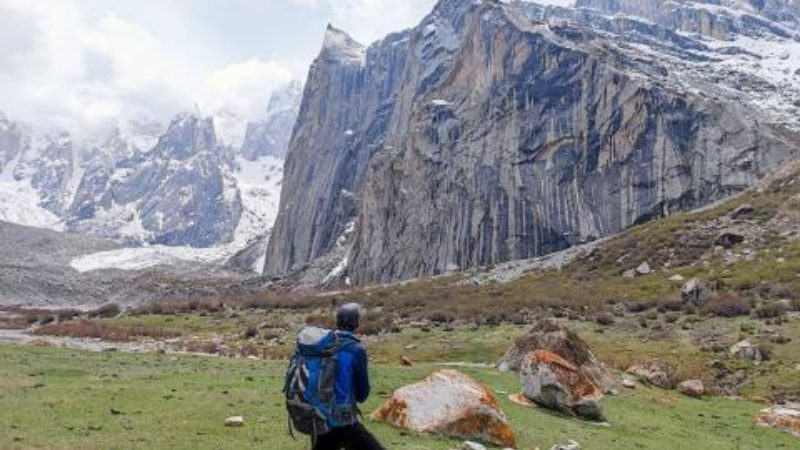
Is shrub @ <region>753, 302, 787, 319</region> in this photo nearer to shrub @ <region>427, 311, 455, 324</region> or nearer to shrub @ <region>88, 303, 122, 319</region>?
shrub @ <region>427, 311, 455, 324</region>

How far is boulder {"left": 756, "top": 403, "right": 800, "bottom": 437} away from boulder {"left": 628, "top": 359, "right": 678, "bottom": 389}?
28.7 ft

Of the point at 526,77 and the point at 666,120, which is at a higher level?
the point at 526,77

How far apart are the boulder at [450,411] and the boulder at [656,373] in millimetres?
21945

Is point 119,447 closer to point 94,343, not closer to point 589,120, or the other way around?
point 94,343

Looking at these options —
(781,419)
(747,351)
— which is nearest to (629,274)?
(747,351)

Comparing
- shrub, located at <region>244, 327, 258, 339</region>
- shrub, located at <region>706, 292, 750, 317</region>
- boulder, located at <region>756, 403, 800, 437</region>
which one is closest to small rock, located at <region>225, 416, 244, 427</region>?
boulder, located at <region>756, 403, 800, 437</region>

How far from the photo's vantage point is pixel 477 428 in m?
25.6

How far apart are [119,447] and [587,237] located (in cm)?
14585

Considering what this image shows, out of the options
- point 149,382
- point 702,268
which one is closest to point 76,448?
point 149,382

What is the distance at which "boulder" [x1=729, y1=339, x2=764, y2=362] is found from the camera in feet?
181

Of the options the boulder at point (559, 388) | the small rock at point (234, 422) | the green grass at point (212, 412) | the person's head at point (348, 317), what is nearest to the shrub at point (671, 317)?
the green grass at point (212, 412)

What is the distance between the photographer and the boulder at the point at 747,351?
55.1 metres

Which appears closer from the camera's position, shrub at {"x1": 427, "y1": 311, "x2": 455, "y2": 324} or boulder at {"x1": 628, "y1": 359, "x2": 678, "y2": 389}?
boulder at {"x1": 628, "y1": 359, "x2": 678, "y2": 389}

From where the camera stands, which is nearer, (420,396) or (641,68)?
(420,396)
